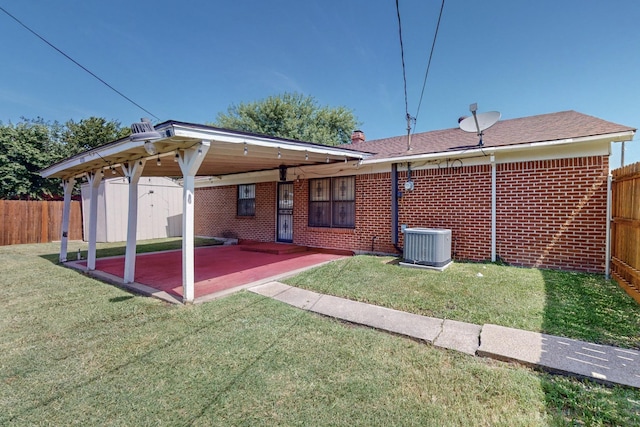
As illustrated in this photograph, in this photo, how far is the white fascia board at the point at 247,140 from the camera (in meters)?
4.25

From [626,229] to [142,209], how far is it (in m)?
17.4

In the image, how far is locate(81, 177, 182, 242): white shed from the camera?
45.2 feet

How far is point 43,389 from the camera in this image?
2.62 metres

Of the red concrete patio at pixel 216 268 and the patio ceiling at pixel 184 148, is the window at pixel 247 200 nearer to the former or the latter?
the red concrete patio at pixel 216 268

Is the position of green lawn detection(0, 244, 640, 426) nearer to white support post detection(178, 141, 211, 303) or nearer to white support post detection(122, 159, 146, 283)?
white support post detection(178, 141, 211, 303)

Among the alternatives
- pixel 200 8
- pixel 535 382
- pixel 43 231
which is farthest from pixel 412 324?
pixel 43 231

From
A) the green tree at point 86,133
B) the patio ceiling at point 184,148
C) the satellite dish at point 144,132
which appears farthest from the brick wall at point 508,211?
the green tree at point 86,133

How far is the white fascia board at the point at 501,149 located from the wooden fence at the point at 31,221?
1514 cm

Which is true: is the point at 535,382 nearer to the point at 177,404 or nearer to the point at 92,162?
the point at 177,404

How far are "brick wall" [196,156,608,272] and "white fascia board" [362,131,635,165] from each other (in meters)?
0.42

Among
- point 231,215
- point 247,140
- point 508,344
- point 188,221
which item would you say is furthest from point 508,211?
point 231,215

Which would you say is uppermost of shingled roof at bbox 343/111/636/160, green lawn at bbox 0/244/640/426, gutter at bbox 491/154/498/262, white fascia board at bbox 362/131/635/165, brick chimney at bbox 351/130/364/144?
brick chimney at bbox 351/130/364/144

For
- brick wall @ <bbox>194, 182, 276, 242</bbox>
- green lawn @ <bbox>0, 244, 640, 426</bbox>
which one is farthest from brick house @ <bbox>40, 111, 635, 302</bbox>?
green lawn @ <bbox>0, 244, 640, 426</bbox>

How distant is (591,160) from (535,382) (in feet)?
18.2
